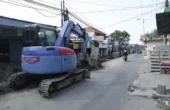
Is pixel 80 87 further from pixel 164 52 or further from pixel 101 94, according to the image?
pixel 164 52

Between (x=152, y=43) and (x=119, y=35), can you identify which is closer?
(x=152, y=43)

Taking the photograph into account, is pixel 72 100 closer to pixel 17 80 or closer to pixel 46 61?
pixel 46 61

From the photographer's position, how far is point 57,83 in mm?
7652

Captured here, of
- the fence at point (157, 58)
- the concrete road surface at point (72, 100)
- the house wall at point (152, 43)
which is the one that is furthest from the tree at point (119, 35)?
the concrete road surface at point (72, 100)

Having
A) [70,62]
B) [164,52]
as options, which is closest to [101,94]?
[70,62]

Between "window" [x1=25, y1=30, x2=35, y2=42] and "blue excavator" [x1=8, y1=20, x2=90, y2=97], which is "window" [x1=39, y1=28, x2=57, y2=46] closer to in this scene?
"blue excavator" [x1=8, y1=20, x2=90, y2=97]

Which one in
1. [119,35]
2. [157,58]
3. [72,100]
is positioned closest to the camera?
[72,100]

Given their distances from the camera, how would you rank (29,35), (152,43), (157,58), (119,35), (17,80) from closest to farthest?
(17,80)
(29,35)
(157,58)
(152,43)
(119,35)

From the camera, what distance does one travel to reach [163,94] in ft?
23.5

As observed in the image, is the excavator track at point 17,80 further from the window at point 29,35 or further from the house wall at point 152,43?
the house wall at point 152,43

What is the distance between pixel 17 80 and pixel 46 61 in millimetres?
1860

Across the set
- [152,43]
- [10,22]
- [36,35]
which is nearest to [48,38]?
[36,35]

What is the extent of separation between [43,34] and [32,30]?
1.90 feet

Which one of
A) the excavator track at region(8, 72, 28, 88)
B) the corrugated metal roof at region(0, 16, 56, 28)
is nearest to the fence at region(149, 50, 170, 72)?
the excavator track at region(8, 72, 28, 88)
